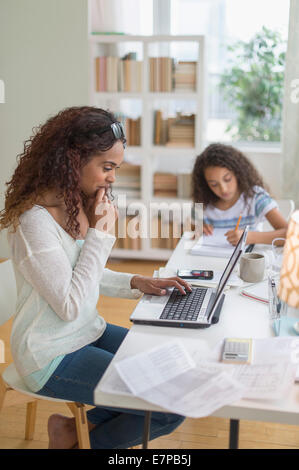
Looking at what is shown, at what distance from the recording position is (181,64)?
3.60m

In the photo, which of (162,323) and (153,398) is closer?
(153,398)

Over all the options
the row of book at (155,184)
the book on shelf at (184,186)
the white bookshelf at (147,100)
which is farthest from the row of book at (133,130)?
the book on shelf at (184,186)

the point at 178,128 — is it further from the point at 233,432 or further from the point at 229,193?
Result: the point at 233,432

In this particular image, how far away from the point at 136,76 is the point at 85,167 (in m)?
2.31

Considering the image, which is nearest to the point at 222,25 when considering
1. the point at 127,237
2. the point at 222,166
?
the point at 127,237

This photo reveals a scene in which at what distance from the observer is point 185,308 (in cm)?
156

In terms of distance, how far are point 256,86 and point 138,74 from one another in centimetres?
98

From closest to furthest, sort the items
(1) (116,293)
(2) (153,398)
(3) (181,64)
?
(2) (153,398)
(1) (116,293)
(3) (181,64)

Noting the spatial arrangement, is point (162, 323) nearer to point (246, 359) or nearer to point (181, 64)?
point (246, 359)

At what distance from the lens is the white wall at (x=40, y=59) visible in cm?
371

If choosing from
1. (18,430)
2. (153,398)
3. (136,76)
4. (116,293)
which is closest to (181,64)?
(136,76)

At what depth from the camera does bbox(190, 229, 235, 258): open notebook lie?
6.97 feet

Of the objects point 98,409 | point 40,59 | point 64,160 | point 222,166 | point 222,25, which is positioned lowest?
point 98,409

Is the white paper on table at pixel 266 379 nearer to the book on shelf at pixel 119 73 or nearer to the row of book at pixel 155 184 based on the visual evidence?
the row of book at pixel 155 184
